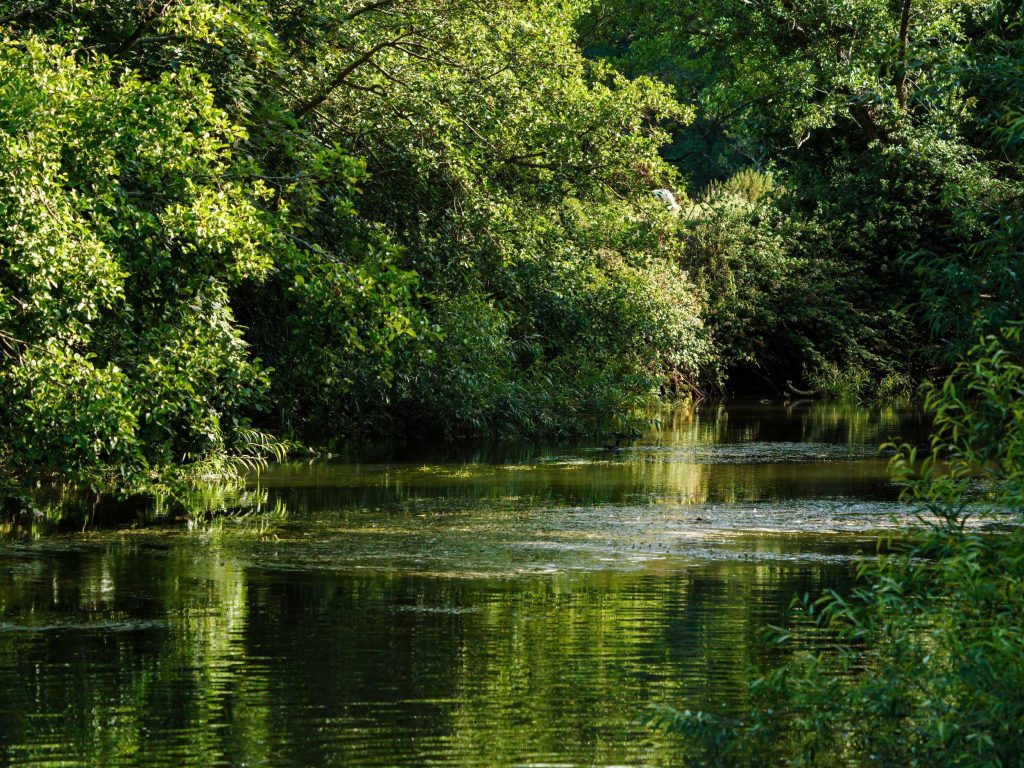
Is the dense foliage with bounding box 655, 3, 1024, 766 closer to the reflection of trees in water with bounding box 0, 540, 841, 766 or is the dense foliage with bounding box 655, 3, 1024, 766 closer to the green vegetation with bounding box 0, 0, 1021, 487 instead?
the reflection of trees in water with bounding box 0, 540, 841, 766

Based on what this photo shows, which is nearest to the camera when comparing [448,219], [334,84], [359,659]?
[359,659]

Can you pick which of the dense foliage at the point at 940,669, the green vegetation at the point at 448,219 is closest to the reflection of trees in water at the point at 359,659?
the dense foliage at the point at 940,669

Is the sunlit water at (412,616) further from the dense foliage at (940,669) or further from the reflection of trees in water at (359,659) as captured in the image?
the dense foliage at (940,669)

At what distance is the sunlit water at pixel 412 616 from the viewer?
7523 mm

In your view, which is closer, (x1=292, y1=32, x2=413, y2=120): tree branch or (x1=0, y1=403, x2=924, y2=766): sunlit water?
(x1=0, y1=403, x2=924, y2=766): sunlit water

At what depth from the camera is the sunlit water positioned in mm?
7523

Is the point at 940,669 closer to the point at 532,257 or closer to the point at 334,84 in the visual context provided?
the point at 334,84

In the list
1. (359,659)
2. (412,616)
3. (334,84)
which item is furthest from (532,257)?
(359,659)

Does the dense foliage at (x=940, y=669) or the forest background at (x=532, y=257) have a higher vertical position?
the forest background at (x=532, y=257)

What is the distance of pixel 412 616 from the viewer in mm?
10508

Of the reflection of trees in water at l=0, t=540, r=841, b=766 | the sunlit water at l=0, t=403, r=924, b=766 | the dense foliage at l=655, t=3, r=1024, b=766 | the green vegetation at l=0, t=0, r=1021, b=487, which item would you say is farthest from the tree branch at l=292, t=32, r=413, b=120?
the dense foliage at l=655, t=3, r=1024, b=766

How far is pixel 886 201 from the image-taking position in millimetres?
36688

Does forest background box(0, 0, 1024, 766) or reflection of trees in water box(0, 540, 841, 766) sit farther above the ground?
forest background box(0, 0, 1024, 766)

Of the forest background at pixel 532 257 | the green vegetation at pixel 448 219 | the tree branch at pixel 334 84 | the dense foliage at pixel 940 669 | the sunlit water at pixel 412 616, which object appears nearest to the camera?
the dense foliage at pixel 940 669
